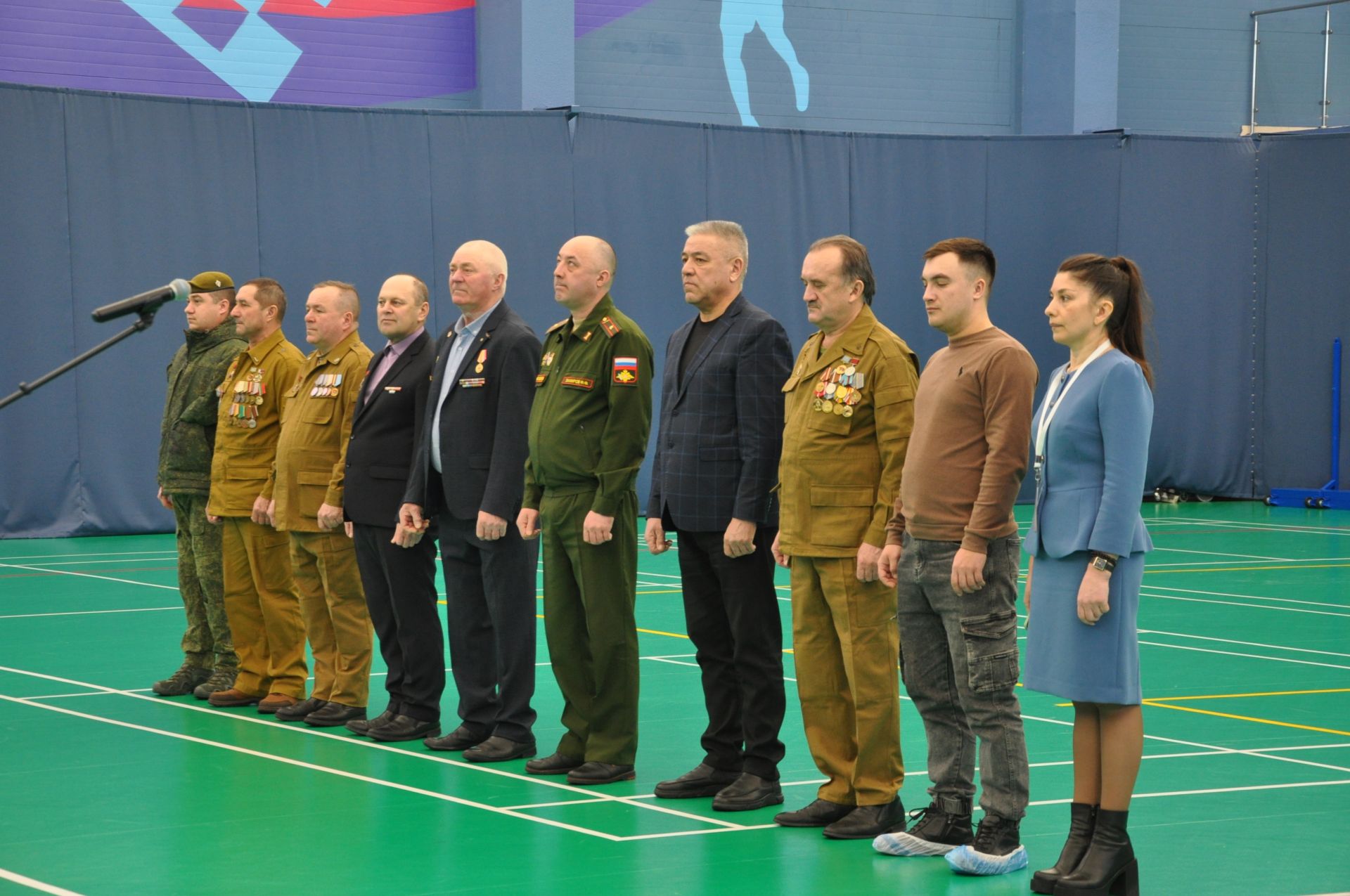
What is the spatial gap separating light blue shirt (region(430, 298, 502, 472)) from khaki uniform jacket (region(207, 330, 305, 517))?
113 centimetres

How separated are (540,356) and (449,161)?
10.5m

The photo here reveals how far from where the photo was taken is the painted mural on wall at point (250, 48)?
51.5 feet

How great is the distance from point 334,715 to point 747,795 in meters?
2.24

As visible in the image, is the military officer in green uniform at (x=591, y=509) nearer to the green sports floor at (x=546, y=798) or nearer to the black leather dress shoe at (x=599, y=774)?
the black leather dress shoe at (x=599, y=774)

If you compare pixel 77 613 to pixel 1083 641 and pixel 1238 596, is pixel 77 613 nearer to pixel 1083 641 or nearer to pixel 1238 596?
pixel 1238 596

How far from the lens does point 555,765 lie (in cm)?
611

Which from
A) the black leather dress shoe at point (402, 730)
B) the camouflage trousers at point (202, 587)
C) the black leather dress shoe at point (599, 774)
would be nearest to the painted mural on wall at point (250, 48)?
the camouflage trousers at point (202, 587)

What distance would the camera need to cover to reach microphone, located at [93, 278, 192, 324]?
4047 mm

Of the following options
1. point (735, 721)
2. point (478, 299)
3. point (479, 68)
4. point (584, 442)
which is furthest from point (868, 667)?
point (479, 68)

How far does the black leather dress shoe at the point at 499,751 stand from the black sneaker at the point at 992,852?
6.96 ft

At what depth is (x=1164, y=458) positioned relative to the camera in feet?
63.7

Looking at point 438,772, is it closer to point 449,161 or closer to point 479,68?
point 449,161

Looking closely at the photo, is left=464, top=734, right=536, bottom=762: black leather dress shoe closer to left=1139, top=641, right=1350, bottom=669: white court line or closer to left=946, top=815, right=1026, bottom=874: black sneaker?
left=946, top=815, right=1026, bottom=874: black sneaker

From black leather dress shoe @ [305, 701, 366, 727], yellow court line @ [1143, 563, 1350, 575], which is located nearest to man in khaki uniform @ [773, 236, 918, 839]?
black leather dress shoe @ [305, 701, 366, 727]
